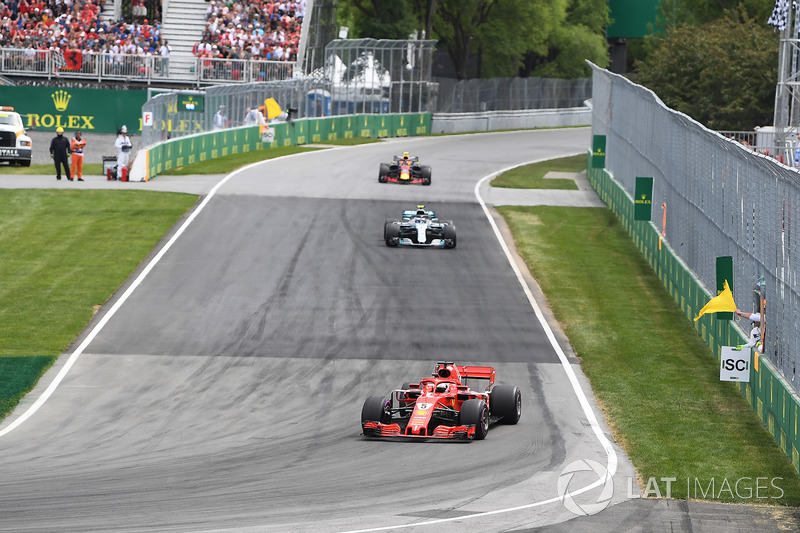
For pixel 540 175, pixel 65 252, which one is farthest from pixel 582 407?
pixel 540 175

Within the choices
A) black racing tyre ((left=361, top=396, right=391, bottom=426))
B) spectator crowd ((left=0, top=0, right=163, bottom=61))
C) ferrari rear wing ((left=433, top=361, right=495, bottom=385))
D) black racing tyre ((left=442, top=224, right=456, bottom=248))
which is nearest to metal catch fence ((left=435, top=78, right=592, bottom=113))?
spectator crowd ((left=0, top=0, right=163, bottom=61))

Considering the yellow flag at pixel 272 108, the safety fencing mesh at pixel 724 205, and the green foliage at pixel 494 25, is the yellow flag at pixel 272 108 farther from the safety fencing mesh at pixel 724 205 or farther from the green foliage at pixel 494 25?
the green foliage at pixel 494 25

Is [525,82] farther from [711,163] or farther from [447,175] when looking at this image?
[711,163]

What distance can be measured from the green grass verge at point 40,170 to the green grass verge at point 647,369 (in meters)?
15.8

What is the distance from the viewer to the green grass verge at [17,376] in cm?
1858

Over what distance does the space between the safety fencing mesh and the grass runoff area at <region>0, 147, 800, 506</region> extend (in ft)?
4.19

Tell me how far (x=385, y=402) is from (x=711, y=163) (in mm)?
9942

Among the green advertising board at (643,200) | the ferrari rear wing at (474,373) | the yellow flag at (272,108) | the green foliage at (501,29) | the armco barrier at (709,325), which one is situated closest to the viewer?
the armco barrier at (709,325)

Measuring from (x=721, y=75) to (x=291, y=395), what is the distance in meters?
37.4

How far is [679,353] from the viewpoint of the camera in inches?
893

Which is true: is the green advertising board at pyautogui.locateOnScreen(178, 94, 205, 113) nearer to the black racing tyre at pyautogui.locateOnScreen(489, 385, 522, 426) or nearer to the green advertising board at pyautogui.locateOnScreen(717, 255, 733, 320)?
the green advertising board at pyautogui.locateOnScreen(717, 255, 733, 320)

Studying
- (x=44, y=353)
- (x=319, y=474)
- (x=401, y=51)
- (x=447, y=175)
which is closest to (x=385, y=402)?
(x=319, y=474)

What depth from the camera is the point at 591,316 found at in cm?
2548

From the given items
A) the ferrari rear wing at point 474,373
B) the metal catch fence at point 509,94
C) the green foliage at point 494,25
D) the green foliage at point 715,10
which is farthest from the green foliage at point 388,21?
the ferrari rear wing at point 474,373
